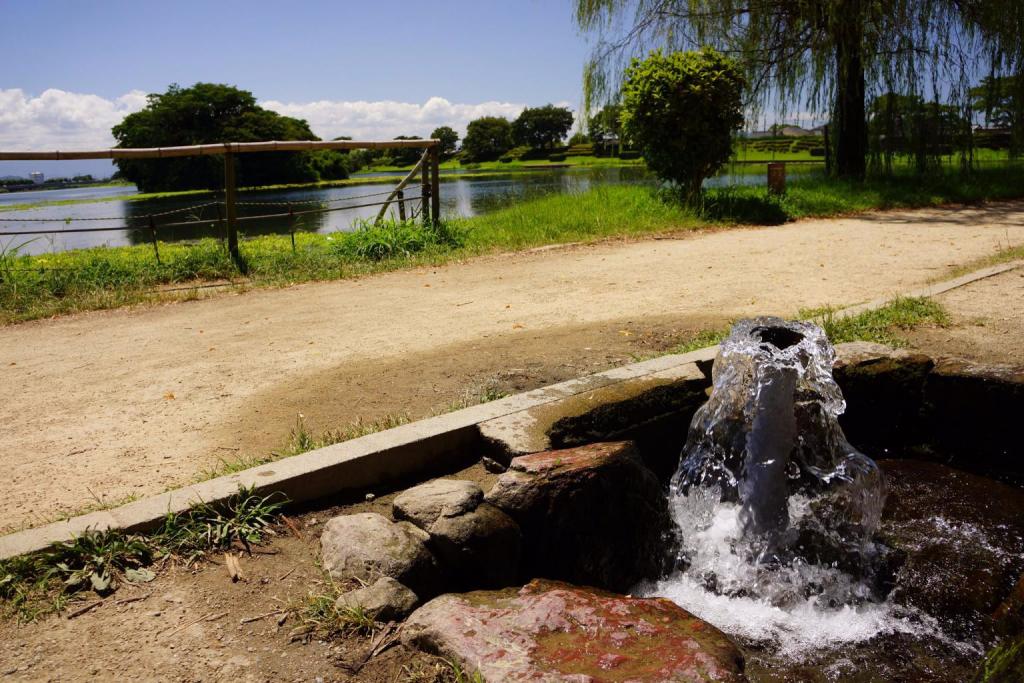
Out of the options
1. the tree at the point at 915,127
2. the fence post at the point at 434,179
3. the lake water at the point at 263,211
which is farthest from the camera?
the lake water at the point at 263,211

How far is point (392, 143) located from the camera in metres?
9.80

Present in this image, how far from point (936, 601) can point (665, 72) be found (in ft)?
31.2

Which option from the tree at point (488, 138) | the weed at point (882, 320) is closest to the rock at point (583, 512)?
the weed at point (882, 320)

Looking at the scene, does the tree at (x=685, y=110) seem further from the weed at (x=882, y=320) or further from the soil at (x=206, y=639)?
the soil at (x=206, y=639)

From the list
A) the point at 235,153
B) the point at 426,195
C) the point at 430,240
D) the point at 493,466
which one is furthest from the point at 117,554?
the point at 426,195

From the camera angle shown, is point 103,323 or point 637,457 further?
point 103,323

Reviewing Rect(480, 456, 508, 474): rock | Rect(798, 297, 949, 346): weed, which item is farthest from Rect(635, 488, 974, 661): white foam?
Rect(798, 297, 949, 346): weed

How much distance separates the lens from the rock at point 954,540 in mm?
2910

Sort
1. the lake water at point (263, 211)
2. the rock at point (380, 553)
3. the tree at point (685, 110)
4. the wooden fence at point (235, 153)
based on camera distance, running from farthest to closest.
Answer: the lake water at point (263, 211)
the tree at point (685, 110)
the wooden fence at point (235, 153)
the rock at point (380, 553)

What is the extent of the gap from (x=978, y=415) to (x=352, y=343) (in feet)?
12.5

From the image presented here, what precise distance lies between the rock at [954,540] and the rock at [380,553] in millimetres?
1830

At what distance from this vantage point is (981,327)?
4.95 m

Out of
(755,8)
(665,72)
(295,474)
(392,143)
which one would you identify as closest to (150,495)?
(295,474)

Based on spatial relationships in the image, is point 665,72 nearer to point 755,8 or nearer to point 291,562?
point 755,8
